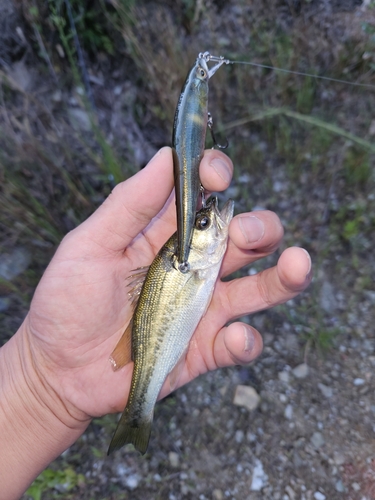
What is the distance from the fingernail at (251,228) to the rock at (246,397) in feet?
5.10

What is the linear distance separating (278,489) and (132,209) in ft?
7.46

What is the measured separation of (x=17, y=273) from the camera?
11.8 ft

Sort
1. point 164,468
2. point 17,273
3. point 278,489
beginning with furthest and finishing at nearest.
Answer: point 17,273 → point 164,468 → point 278,489

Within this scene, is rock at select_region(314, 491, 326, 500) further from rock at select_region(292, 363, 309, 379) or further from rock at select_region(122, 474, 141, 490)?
rock at select_region(122, 474, 141, 490)

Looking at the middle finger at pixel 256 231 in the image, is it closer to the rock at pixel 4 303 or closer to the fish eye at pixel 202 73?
the fish eye at pixel 202 73

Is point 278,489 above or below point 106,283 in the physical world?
below

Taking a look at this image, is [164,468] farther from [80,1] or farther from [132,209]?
[80,1]

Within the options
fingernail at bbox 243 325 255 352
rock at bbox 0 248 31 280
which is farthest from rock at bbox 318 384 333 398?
rock at bbox 0 248 31 280

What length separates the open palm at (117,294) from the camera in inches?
89.4

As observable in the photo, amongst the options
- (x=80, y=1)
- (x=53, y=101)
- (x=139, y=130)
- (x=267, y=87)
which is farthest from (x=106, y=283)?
(x=80, y=1)

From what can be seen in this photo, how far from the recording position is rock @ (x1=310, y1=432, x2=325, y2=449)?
2992 millimetres

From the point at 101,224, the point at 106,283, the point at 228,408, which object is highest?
the point at 101,224

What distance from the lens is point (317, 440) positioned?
3.01 m

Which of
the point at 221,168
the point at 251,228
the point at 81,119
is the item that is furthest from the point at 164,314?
the point at 81,119
